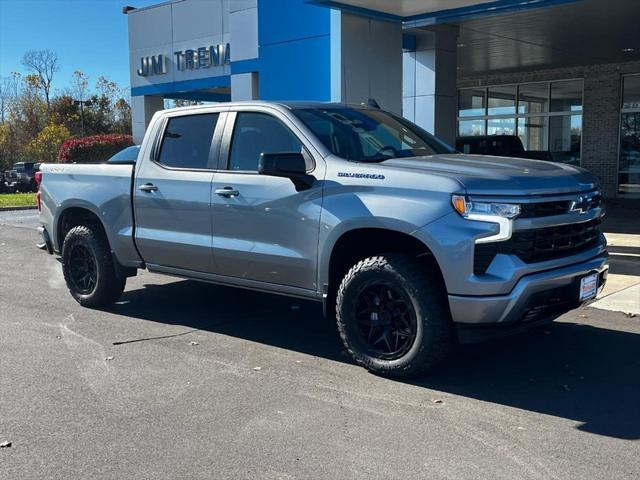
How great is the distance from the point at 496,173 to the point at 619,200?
1665 cm

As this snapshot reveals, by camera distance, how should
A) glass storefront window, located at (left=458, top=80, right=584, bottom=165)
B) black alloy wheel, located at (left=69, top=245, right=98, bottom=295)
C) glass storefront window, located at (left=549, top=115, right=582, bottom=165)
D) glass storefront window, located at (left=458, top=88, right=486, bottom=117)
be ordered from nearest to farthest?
black alloy wheel, located at (left=69, top=245, right=98, bottom=295), glass storefront window, located at (left=549, top=115, right=582, bottom=165), glass storefront window, located at (left=458, top=80, right=584, bottom=165), glass storefront window, located at (left=458, top=88, right=486, bottom=117)

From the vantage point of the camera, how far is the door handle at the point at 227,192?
563cm

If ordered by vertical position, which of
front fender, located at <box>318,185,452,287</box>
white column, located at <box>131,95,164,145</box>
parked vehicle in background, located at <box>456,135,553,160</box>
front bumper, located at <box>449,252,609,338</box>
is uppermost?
white column, located at <box>131,95,164,145</box>

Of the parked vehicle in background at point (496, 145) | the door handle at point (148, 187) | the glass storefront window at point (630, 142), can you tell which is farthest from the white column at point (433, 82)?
the glass storefront window at point (630, 142)

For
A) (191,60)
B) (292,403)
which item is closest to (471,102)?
(191,60)

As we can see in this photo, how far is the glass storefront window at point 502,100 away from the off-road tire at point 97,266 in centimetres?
1778

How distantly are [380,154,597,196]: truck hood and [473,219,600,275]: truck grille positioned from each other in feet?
0.89

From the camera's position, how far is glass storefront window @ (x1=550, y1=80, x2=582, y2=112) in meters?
20.5

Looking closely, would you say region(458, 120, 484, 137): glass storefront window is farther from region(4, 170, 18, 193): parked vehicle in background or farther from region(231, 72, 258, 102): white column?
region(4, 170, 18, 193): parked vehicle in background

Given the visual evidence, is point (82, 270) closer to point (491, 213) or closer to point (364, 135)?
point (364, 135)

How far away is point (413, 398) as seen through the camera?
463 centimetres

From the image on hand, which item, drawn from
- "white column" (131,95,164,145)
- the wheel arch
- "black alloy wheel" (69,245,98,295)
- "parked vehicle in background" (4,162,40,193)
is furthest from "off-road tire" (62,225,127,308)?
"parked vehicle in background" (4,162,40,193)

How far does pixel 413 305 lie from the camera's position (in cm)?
471

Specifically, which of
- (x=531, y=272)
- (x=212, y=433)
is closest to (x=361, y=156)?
(x=531, y=272)
